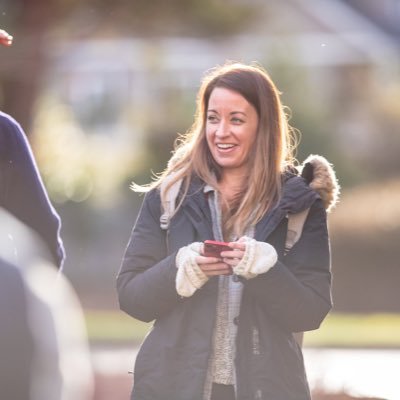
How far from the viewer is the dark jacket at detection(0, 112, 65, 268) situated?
3.61 m

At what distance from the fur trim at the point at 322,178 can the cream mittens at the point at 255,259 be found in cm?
46

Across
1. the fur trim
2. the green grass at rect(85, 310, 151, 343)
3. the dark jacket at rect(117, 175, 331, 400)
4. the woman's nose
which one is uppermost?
the woman's nose

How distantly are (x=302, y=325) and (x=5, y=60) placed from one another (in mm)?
13915

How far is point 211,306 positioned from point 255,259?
0.72 feet

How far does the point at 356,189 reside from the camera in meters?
19.0

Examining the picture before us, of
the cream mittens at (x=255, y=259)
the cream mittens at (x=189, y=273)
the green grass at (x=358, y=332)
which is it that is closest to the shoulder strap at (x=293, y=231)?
the cream mittens at (x=255, y=259)

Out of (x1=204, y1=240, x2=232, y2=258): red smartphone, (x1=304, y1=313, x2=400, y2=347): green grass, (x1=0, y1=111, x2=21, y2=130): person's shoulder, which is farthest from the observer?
(x1=304, y1=313, x2=400, y2=347): green grass

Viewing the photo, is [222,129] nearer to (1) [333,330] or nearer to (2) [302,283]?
(2) [302,283]

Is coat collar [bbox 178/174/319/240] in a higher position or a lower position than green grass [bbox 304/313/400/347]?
higher

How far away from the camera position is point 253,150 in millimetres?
3943

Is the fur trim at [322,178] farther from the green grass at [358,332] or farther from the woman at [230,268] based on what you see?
the green grass at [358,332]

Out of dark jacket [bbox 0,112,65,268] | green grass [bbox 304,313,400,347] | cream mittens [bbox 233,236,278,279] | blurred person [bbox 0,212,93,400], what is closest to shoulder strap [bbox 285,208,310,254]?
cream mittens [bbox 233,236,278,279]

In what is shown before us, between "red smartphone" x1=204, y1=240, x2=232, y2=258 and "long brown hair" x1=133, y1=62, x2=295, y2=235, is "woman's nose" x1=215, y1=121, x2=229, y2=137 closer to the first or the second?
"long brown hair" x1=133, y1=62, x2=295, y2=235

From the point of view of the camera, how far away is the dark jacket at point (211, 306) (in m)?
3.58
